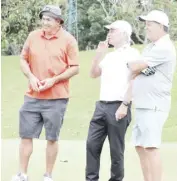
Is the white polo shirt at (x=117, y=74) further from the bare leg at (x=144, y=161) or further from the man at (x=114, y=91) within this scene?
the bare leg at (x=144, y=161)

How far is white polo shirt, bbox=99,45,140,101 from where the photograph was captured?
4199 millimetres

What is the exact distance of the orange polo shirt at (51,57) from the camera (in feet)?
14.3

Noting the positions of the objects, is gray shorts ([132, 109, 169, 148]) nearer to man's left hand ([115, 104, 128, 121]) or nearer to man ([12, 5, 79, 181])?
man's left hand ([115, 104, 128, 121])

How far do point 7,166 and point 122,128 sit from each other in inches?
55.4

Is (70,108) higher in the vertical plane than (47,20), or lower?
lower

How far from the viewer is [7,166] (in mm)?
5129

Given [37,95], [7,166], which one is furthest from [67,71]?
[7,166]

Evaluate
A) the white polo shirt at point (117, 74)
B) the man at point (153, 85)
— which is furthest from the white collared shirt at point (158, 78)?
the white polo shirt at point (117, 74)

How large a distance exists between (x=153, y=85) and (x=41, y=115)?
1.05 m

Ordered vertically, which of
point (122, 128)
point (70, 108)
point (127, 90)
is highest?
point (127, 90)

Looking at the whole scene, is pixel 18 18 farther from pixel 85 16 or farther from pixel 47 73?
pixel 47 73

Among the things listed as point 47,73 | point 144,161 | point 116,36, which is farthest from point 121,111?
point 47,73

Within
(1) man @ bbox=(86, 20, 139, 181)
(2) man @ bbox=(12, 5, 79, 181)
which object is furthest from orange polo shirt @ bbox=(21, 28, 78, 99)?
(1) man @ bbox=(86, 20, 139, 181)

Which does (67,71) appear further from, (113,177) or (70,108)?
(70,108)
